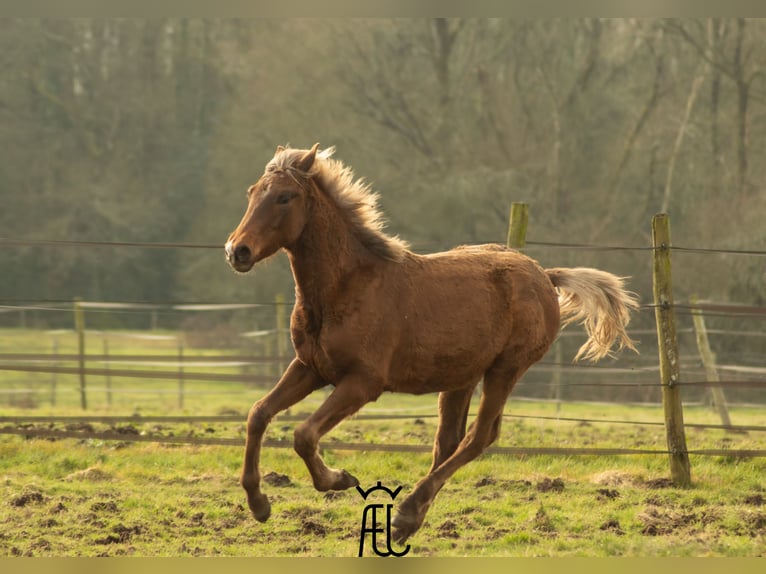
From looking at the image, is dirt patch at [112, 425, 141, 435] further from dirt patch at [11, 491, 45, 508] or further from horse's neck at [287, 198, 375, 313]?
horse's neck at [287, 198, 375, 313]

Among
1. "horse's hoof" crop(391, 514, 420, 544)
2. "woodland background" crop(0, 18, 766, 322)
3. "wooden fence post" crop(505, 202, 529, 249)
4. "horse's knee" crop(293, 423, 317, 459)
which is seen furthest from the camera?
"woodland background" crop(0, 18, 766, 322)

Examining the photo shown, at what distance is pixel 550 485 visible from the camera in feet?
23.7

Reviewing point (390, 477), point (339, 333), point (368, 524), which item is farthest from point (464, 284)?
point (390, 477)

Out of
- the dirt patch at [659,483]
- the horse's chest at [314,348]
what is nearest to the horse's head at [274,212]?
the horse's chest at [314,348]

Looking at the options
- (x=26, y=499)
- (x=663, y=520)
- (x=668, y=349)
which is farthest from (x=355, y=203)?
(x=668, y=349)

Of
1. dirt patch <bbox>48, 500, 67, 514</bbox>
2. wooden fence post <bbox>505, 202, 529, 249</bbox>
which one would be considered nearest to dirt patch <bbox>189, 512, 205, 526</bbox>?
dirt patch <bbox>48, 500, 67, 514</bbox>

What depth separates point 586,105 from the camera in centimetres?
2256

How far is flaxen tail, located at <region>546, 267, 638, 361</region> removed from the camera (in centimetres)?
626

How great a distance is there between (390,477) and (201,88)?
21347 mm

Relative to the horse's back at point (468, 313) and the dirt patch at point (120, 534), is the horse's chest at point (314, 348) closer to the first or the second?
the horse's back at point (468, 313)

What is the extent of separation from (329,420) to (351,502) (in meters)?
1.99

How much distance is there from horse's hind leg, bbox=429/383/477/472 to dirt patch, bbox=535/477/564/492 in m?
1.61

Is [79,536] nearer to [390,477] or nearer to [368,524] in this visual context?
[368,524]

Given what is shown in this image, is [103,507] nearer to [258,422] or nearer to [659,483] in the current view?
[258,422]
